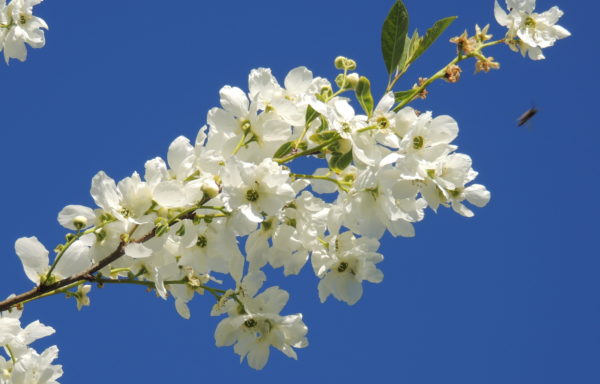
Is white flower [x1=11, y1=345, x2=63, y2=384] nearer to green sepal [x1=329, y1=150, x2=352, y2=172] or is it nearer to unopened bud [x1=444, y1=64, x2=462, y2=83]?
green sepal [x1=329, y1=150, x2=352, y2=172]

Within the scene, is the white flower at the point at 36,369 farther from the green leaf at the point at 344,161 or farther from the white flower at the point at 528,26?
the white flower at the point at 528,26

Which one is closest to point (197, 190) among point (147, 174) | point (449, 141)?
point (147, 174)

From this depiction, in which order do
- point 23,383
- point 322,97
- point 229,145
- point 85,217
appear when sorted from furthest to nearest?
point 23,383, point 322,97, point 229,145, point 85,217

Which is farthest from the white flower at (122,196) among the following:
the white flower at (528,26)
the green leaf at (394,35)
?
the white flower at (528,26)

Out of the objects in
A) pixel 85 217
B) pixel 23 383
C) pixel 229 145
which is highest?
pixel 229 145

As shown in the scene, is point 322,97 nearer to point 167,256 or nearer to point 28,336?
point 167,256

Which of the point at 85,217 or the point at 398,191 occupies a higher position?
the point at 85,217

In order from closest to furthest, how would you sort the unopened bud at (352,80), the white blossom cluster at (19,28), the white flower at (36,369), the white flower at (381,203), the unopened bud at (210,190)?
the unopened bud at (210,190), the white flower at (381,203), the unopened bud at (352,80), the white flower at (36,369), the white blossom cluster at (19,28)
